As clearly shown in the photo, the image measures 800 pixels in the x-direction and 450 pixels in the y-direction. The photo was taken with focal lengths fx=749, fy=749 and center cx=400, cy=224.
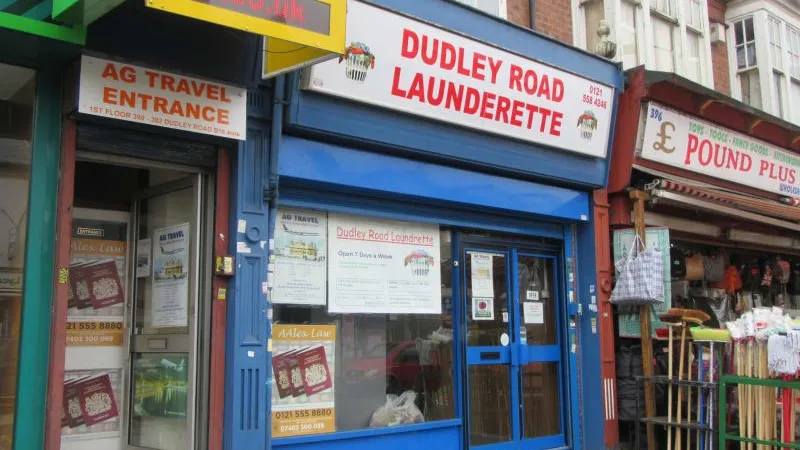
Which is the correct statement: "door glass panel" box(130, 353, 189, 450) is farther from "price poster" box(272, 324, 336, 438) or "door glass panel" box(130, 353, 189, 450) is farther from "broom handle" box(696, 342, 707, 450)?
"broom handle" box(696, 342, 707, 450)

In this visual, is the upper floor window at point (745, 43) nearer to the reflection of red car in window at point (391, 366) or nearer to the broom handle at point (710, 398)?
the broom handle at point (710, 398)

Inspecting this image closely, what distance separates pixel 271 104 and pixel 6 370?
2.68 meters

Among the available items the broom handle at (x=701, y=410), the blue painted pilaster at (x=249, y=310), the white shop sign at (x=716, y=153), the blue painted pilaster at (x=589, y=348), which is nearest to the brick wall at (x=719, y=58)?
the white shop sign at (x=716, y=153)

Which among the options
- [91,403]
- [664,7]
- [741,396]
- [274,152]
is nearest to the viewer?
[274,152]

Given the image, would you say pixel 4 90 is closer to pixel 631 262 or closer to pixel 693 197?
pixel 631 262

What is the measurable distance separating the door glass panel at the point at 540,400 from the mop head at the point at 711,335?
163cm

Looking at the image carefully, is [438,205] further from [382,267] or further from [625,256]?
[625,256]

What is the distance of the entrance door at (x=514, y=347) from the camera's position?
24.9ft

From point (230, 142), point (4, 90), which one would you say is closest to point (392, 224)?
point (230, 142)

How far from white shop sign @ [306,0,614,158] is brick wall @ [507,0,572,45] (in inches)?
40.2

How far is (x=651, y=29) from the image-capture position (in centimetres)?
1062

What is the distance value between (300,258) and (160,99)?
6.27ft

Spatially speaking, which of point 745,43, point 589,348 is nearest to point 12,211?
point 589,348

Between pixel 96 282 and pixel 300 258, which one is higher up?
pixel 300 258
